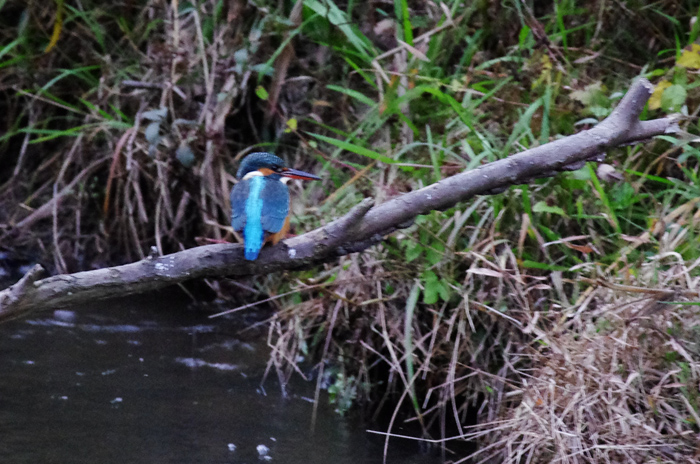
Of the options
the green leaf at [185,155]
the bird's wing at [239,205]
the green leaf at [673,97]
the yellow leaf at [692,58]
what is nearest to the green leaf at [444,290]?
the bird's wing at [239,205]

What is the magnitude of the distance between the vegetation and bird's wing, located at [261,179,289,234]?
565mm

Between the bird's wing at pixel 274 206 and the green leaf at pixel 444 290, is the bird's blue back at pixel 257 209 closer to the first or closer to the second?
the bird's wing at pixel 274 206

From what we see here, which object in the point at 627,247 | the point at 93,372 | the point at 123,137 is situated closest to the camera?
the point at 627,247

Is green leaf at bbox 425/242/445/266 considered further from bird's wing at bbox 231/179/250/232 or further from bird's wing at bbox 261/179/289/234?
bird's wing at bbox 231/179/250/232

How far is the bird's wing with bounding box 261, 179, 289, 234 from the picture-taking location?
2.02 metres

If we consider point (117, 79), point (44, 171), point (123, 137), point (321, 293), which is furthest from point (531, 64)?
point (44, 171)

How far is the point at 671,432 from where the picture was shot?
6.49 ft

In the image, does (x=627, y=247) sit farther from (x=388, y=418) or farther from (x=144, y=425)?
(x=144, y=425)

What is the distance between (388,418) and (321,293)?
1.74ft

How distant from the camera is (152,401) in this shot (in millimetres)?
2756

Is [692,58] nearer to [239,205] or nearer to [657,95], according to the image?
[657,95]

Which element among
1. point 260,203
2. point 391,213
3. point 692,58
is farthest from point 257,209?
point 692,58

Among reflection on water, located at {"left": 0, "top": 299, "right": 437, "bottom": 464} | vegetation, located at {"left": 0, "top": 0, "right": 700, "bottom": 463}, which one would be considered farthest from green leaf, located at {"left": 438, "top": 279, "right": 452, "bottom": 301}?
reflection on water, located at {"left": 0, "top": 299, "right": 437, "bottom": 464}

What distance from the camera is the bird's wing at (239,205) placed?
207 cm
